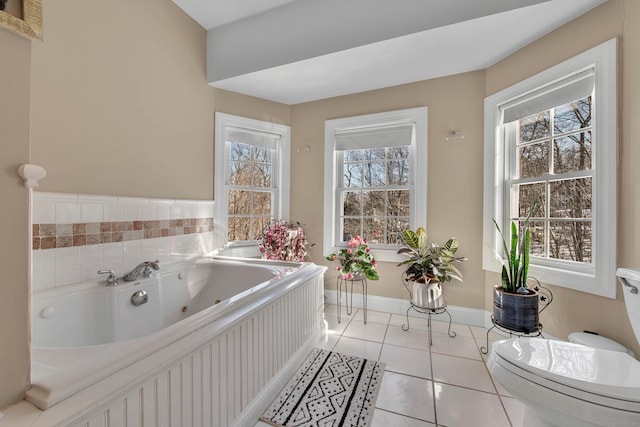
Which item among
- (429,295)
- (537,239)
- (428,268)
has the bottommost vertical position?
(429,295)

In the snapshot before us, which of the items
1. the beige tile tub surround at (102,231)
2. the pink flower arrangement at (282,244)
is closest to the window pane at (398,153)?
the pink flower arrangement at (282,244)

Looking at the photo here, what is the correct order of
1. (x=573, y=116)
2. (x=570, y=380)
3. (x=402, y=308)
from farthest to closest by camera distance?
(x=402, y=308) → (x=573, y=116) → (x=570, y=380)

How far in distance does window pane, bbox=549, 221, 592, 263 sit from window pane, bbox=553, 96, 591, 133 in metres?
0.67

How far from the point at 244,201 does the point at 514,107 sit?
2634 mm

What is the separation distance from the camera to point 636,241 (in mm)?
1481

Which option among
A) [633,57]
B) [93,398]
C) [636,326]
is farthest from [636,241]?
[93,398]

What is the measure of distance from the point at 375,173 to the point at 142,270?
2.26 metres

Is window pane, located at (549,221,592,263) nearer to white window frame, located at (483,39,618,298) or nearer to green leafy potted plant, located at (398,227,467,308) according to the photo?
white window frame, located at (483,39,618,298)

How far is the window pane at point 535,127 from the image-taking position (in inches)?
80.9

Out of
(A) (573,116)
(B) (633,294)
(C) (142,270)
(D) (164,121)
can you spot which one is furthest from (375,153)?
(C) (142,270)

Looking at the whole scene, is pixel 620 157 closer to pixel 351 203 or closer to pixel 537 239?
pixel 537 239

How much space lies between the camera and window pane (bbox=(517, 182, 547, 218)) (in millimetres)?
2066

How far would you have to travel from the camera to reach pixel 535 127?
2129 mm

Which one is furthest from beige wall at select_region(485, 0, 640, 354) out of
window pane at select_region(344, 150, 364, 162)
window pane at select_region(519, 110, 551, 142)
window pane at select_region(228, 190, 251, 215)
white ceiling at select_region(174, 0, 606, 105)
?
window pane at select_region(228, 190, 251, 215)
